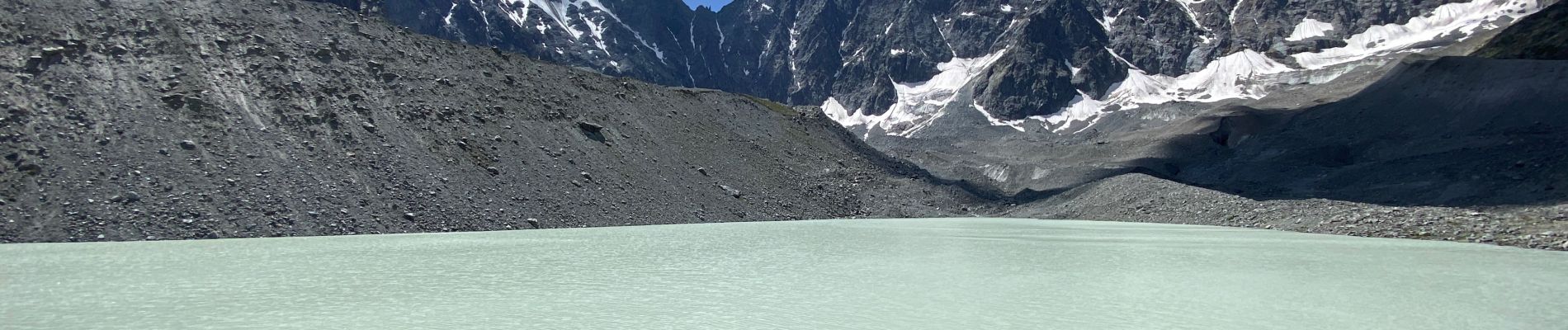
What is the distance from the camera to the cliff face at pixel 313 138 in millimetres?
40094

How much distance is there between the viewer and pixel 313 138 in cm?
5012

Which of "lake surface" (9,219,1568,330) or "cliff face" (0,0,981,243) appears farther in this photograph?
"cliff face" (0,0,981,243)

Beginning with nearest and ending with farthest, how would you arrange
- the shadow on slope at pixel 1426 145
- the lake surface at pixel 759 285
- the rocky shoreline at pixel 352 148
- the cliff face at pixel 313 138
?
the lake surface at pixel 759 285
the cliff face at pixel 313 138
the rocky shoreline at pixel 352 148
the shadow on slope at pixel 1426 145

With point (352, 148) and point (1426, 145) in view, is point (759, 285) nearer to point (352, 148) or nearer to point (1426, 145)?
point (352, 148)

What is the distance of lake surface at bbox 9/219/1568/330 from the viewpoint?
16.9m

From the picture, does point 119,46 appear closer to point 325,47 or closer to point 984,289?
point 325,47

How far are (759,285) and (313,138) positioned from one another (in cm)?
3745

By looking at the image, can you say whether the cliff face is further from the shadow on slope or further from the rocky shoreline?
the shadow on slope

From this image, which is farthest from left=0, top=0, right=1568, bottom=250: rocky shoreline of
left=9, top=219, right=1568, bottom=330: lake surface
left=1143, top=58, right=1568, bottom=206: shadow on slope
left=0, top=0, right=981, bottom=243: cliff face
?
left=1143, top=58, right=1568, bottom=206: shadow on slope

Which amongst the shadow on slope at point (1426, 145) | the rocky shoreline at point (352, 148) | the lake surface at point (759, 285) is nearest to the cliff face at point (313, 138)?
the rocky shoreline at point (352, 148)

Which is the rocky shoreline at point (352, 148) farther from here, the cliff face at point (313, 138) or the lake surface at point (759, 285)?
the lake surface at point (759, 285)

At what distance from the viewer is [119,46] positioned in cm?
4812

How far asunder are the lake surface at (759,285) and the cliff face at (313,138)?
548 centimetres

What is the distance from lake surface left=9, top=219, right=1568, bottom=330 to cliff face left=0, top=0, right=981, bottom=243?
18.0ft
